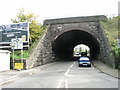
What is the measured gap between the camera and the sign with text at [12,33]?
1903 cm

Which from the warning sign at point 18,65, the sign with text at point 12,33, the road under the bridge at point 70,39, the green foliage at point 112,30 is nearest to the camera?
the warning sign at point 18,65

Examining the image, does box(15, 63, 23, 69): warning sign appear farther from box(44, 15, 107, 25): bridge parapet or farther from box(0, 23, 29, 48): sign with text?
box(44, 15, 107, 25): bridge parapet

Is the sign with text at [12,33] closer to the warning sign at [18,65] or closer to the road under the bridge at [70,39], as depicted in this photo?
the warning sign at [18,65]

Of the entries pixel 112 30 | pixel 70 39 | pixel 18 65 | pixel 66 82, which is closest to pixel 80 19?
pixel 112 30

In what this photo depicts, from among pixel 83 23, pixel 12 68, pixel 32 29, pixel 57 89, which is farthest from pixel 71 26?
pixel 57 89

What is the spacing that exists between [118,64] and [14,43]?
1271 cm

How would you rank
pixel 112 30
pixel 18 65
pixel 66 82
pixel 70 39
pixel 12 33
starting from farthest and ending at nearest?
pixel 70 39 < pixel 112 30 < pixel 12 33 < pixel 18 65 < pixel 66 82

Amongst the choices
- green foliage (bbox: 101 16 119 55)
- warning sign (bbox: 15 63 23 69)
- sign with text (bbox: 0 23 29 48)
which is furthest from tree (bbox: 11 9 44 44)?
green foliage (bbox: 101 16 119 55)

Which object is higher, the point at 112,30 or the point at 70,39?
the point at 112,30

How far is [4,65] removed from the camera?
14.6 meters

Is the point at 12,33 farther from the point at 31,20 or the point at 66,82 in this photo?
the point at 66,82

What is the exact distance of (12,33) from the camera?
20203mm

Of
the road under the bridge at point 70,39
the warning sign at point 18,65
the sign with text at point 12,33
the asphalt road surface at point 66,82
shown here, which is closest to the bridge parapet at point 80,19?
the road under the bridge at point 70,39

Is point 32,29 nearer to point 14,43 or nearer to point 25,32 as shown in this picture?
point 25,32
